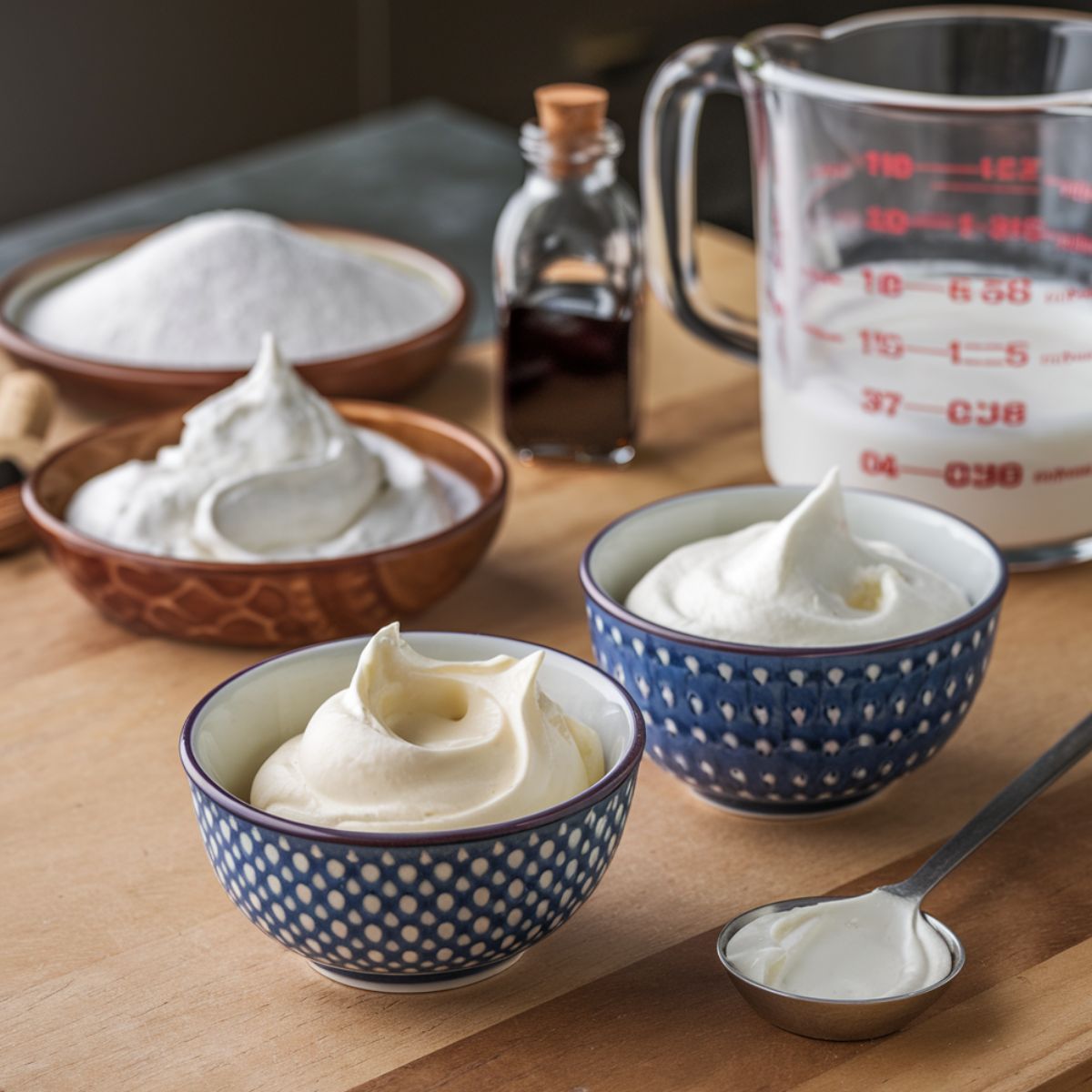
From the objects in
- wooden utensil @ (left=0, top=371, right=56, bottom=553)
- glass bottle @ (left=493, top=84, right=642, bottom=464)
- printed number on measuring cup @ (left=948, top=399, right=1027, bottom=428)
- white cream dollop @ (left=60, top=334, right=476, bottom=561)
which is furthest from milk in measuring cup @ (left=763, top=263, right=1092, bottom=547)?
wooden utensil @ (left=0, top=371, right=56, bottom=553)

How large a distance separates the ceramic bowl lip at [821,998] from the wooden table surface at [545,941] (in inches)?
0.6

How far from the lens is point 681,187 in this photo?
3.46 ft

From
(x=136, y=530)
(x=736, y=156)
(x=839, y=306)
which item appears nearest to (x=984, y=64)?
(x=839, y=306)

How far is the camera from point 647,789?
2.60 ft

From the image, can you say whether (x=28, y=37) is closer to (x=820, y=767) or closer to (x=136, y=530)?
(x=136, y=530)

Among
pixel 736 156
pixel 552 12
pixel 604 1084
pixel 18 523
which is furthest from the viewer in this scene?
pixel 552 12

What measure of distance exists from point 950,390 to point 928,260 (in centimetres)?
9

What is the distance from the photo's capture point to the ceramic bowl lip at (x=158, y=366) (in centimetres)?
110

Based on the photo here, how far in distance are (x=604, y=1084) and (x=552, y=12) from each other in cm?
238

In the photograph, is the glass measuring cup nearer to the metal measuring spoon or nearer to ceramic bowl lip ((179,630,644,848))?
the metal measuring spoon

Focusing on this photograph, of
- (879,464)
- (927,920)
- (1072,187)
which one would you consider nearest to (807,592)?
(927,920)

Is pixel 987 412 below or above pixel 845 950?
above

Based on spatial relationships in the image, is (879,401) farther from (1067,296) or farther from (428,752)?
(428,752)

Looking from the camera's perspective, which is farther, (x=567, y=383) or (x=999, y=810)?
(x=567, y=383)
